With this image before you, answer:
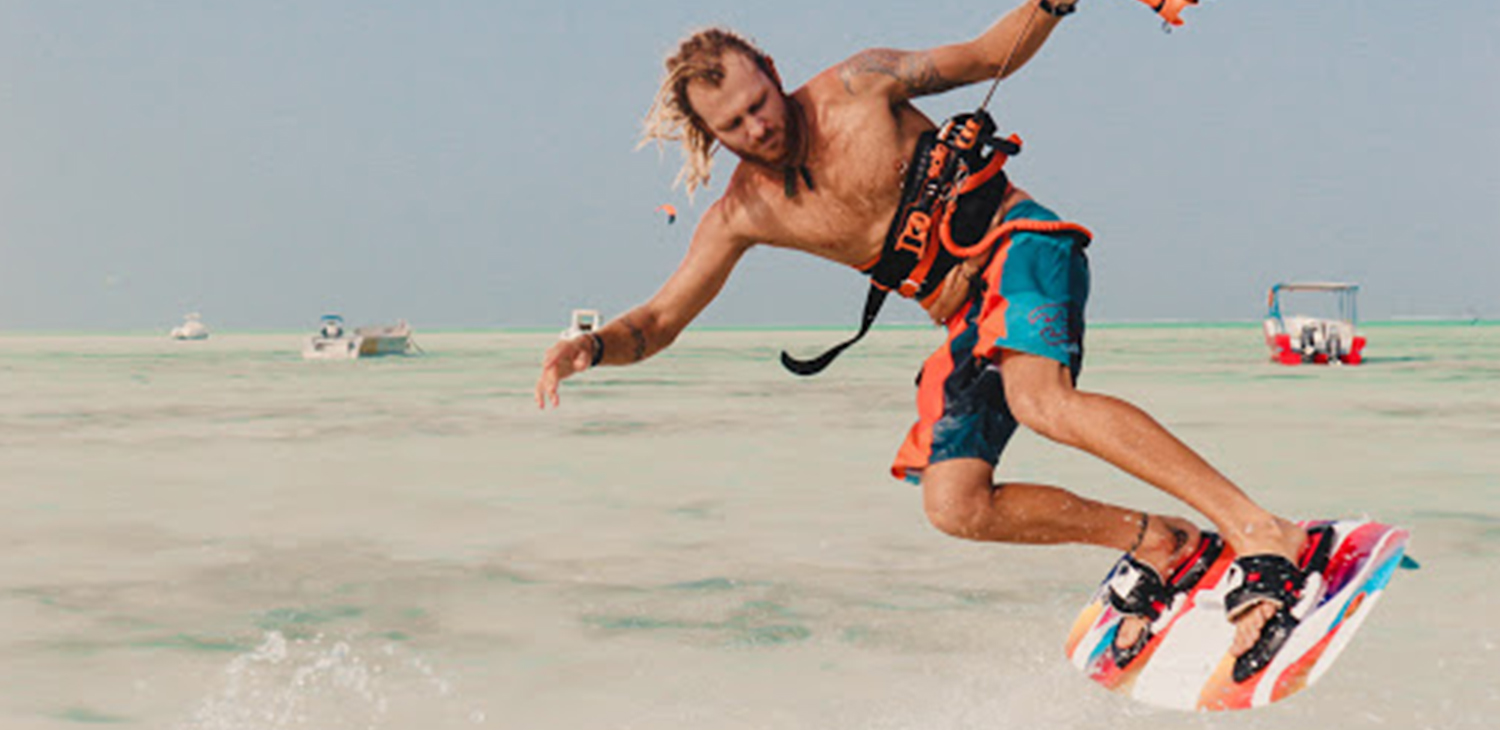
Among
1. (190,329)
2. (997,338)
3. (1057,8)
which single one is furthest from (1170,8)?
(190,329)

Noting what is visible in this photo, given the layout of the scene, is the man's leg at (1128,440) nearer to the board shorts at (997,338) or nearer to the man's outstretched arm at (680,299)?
the board shorts at (997,338)

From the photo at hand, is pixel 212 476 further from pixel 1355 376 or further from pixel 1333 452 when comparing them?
pixel 1355 376

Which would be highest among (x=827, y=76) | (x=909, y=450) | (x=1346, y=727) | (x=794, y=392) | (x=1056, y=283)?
(x=827, y=76)

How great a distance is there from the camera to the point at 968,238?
4.22m

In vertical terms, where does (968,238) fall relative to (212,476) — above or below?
above

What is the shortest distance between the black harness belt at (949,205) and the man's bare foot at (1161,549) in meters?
1.04

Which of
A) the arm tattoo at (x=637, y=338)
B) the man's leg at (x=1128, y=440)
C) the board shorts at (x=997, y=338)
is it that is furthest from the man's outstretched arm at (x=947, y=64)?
the arm tattoo at (x=637, y=338)

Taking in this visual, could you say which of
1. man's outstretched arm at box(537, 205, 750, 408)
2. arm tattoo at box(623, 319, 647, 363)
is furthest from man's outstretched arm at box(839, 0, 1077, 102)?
arm tattoo at box(623, 319, 647, 363)

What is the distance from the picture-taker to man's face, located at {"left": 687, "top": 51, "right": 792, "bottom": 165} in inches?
161

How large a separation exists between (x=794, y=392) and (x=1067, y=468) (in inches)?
439

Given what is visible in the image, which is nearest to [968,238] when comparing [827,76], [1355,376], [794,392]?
[827,76]

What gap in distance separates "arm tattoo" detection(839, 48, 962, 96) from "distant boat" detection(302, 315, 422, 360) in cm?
3829

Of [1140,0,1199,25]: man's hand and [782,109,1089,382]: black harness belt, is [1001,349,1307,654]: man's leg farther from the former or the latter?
[1140,0,1199,25]: man's hand

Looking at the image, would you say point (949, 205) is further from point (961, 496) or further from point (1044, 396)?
point (961, 496)
